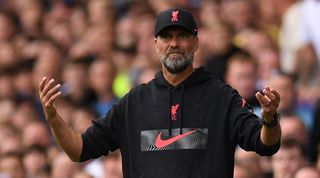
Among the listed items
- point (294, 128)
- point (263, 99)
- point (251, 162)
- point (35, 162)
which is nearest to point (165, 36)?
point (263, 99)

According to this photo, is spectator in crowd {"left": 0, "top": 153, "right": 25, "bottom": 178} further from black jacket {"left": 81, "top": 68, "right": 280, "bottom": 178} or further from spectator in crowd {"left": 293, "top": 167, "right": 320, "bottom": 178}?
black jacket {"left": 81, "top": 68, "right": 280, "bottom": 178}

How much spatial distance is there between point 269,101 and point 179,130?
0.65 m

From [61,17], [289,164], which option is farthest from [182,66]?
[61,17]

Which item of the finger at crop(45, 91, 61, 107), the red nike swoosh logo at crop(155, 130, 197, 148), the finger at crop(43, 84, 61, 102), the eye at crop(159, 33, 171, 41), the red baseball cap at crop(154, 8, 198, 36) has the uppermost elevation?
the red baseball cap at crop(154, 8, 198, 36)

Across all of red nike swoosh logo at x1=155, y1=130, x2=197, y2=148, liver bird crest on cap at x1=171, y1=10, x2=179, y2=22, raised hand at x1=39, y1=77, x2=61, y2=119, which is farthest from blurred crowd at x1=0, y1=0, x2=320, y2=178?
raised hand at x1=39, y1=77, x2=61, y2=119

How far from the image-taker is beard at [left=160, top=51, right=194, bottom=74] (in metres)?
6.53

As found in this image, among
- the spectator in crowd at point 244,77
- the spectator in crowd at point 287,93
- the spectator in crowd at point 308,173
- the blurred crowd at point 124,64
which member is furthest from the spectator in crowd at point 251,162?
the spectator in crowd at point 244,77

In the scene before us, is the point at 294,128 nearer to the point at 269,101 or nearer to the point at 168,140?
the point at 168,140

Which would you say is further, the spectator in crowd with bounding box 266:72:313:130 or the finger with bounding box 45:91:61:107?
the spectator in crowd with bounding box 266:72:313:130

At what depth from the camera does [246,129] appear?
20.9 feet

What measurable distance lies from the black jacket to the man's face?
137 millimetres

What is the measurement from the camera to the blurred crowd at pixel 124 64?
9.74 meters

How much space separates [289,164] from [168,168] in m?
2.72

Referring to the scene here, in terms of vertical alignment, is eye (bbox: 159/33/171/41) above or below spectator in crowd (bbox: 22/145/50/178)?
below
